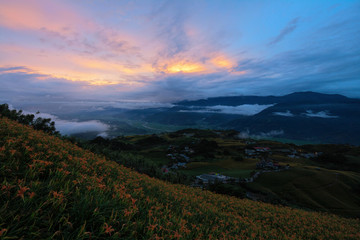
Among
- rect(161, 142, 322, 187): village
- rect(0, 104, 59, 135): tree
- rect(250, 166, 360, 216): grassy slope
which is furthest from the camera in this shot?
rect(161, 142, 322, 187): village

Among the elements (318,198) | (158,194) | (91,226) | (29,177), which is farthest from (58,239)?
(318,198)

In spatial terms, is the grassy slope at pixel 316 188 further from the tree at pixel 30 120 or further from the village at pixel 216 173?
the tree at pixel 30 120

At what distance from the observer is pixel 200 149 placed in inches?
3420

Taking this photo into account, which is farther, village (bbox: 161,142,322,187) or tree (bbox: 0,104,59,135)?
village (bbox: 161,142,322,187)

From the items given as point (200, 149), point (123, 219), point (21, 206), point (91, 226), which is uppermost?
point (21, 206)

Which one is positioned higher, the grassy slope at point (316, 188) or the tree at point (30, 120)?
the tree at point (30, 120)

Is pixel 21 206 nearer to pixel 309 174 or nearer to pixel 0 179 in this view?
pixel 0 179

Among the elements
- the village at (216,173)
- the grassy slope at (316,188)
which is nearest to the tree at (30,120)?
the village at (216,173)

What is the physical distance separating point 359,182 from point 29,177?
180 ft

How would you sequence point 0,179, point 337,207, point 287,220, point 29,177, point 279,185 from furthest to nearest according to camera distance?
point 279,185, point 337,207, point 287,220, point 29,177, point 0,179

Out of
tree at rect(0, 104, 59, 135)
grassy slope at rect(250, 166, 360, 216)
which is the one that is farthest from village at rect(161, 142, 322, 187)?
tree at rect(0, 104, 59, 135)

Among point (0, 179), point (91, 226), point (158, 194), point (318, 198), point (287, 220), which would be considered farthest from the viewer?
point (318, 198)

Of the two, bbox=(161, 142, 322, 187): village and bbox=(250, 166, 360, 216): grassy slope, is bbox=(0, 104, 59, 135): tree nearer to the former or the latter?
bbox=(161, 142, 322, 187): village

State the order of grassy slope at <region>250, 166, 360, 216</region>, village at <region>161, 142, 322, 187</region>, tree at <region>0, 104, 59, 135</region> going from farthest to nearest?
1. village at <region>161, 142, 322, 187</region>
2. grassy slope at <region>250, 166, 360, 216</region>
3. tree at <region>0, 104, 59, 135</region>
